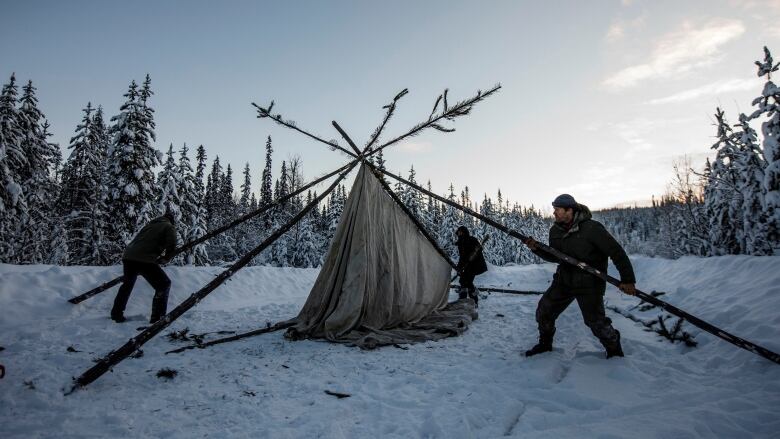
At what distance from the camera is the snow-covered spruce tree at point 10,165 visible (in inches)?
605

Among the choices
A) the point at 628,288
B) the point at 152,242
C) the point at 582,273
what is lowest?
the point at 628,288

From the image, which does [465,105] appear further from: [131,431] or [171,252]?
[131,431]

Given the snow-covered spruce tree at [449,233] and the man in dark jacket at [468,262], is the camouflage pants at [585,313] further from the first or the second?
the snow-covered spruce tree at [449,233]

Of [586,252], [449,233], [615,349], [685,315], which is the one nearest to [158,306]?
[586,252]

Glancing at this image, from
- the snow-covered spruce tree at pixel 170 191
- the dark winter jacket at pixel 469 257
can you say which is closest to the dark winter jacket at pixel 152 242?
the dark winter jacket at pixel 469 257

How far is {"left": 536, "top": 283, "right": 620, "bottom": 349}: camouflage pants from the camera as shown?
4.49 metres

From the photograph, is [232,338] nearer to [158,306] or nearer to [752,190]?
[158,306]

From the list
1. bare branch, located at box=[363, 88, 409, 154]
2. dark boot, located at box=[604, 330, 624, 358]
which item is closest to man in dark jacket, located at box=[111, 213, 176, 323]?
bare branch, located at box=[363, 88, 409, 154]

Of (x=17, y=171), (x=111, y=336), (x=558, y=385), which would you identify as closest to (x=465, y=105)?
(x=558, y=385)

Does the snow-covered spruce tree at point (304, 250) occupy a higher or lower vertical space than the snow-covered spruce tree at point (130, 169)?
lower

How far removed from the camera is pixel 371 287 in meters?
6.32

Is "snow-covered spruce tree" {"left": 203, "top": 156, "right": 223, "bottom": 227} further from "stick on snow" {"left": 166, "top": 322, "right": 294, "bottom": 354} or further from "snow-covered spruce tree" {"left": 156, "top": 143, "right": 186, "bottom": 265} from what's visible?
"stick on snow" {"left": 166, "top": 322, "right": 294, "bottom": 354}

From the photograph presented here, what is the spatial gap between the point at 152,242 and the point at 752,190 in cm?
2440

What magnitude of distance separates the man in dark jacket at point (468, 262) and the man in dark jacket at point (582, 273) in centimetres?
384
